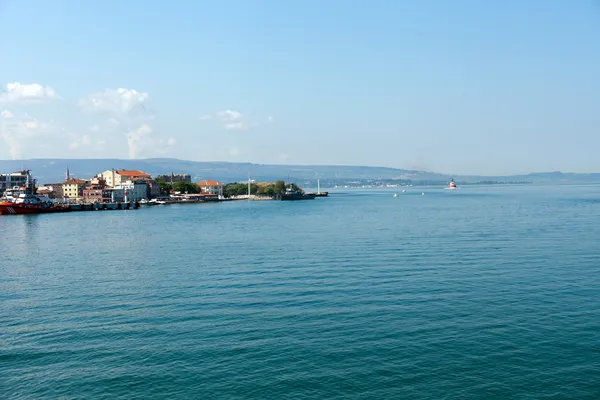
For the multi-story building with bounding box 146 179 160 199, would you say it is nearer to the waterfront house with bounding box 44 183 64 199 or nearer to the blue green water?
the waterfront house with bounding box 44 183 64 199

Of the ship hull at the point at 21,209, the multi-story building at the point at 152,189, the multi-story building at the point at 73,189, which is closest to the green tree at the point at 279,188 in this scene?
the multi-story building at the point at 152,189

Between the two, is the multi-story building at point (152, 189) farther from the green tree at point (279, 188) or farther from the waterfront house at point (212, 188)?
the green tree at point (279, 188)

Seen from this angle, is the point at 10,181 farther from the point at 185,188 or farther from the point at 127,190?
the point at 185,188

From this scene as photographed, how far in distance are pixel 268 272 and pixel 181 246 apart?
9.43 m

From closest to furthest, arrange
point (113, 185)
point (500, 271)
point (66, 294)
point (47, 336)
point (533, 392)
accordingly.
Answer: point (533, 392) → point (47, 336) → point (66, 294) → point (500, 271) → point (113, 185)

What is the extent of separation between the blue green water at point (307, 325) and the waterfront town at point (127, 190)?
65.1m

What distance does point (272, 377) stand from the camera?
8.74 m

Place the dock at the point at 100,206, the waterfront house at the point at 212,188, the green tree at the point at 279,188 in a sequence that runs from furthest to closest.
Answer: the green tree at the point at 279,188 → the waterfront house at the point at 212,188 → the dock at the point at 100,206

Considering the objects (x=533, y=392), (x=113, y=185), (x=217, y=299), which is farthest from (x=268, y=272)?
(x=113, y=185)

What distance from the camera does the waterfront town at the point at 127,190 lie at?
8456cm

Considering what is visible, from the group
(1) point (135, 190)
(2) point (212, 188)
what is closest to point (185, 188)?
(2) point (212, 188)

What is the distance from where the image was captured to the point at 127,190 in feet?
283

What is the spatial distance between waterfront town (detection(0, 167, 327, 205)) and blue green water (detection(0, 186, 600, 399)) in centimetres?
6510

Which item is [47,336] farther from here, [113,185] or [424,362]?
[113,185]
